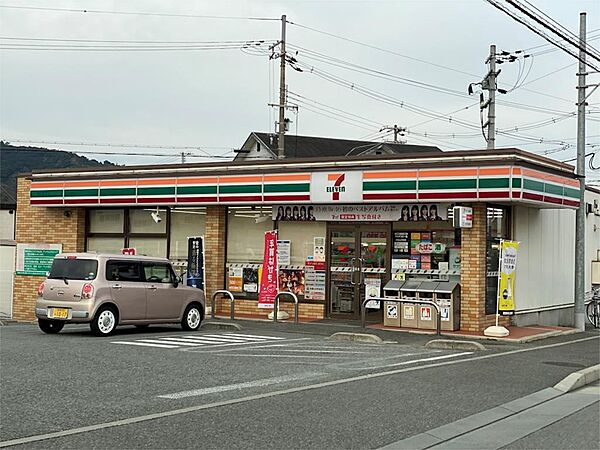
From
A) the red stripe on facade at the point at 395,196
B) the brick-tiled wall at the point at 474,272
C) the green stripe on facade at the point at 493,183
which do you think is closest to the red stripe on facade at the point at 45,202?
→ the red stripe on facade at the point at 395,196

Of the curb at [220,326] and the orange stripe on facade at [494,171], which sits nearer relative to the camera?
the orange stripe on facade at [494,171]

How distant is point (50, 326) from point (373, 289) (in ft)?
27.0

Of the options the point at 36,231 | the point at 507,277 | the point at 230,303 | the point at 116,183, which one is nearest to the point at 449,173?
the point at 507,277

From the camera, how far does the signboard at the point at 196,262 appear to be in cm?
2292

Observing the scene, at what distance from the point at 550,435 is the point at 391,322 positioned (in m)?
11.6

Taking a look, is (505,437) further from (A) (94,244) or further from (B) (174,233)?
(A) (94,244)

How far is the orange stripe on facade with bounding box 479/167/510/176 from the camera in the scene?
60.2 ft

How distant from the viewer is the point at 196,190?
75.8 feet

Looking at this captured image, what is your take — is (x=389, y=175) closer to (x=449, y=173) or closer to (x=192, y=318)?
(x=449, y=173)

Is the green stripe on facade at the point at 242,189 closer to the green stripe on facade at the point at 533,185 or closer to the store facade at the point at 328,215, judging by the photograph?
the store facade at the point at 328,215

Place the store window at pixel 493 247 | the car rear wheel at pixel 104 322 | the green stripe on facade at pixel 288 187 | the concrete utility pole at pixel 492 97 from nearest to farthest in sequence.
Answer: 1. the car rear wheel at pixel 104 322
2. the store window at pixel 493 247
3. the green stripe on facade at pixel 288 187
4. the concrete utility pole at pixel 492 97

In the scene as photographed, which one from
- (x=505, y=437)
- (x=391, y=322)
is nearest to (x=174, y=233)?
(x=391, y=322)

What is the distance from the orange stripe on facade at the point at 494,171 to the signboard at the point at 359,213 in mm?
1712

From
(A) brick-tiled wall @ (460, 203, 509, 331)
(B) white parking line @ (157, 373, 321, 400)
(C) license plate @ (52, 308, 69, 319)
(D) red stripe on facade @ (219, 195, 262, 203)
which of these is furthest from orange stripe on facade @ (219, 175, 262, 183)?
(B) white parking line @ (157, 373, 321, 400)
